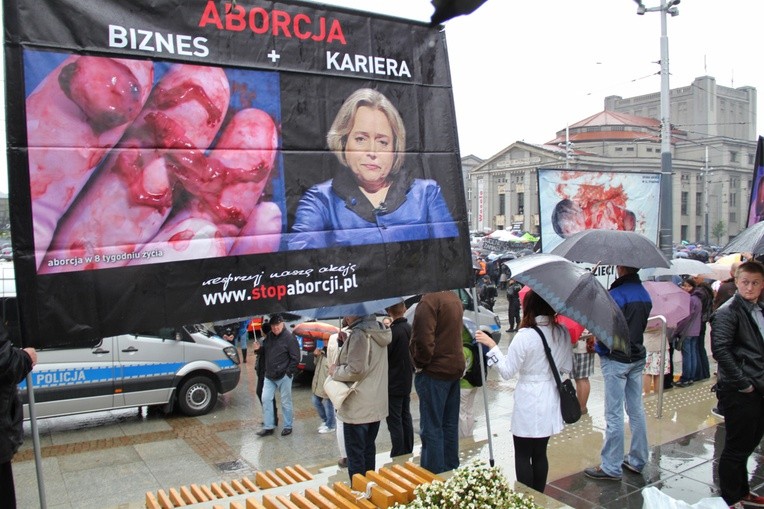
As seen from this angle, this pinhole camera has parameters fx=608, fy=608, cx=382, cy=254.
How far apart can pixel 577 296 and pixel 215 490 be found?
3.02 metres

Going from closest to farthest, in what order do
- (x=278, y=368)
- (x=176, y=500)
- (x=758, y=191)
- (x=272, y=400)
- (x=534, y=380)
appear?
(x=176, y=500) < (x=534, y=380) < (x=758, y=191) < (x=278, y=368) < (x=272, y=400)

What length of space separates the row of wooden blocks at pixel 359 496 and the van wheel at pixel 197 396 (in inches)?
233

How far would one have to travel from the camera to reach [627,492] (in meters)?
5.45

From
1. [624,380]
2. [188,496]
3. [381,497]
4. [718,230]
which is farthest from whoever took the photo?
[718,230]

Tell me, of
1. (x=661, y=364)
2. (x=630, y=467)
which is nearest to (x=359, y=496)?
(x=630, y=467)

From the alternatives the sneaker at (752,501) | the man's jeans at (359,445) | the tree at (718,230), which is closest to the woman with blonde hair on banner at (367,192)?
the man's jeans at (359,445)

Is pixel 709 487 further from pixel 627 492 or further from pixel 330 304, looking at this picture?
pixel 330 304

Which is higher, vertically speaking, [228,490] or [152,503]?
[152,503]

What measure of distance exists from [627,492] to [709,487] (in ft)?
2.57

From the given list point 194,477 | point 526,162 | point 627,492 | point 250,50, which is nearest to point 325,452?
point 194,477

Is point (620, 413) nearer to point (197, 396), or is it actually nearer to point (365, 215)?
point (365, 215)

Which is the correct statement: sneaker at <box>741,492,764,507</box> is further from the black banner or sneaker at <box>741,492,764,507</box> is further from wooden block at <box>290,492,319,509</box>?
wooden block at <box>290,492,319,509</box>

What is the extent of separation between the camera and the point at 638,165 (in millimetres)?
67375

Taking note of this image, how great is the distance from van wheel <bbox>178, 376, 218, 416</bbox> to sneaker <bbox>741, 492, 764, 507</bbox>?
7644mm
